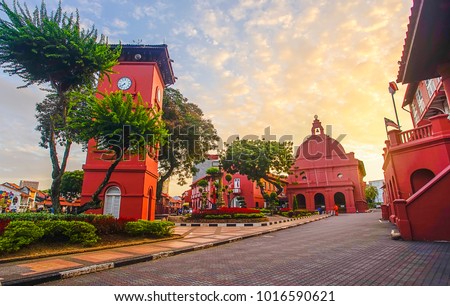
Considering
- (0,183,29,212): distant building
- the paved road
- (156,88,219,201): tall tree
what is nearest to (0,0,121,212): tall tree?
the paved road

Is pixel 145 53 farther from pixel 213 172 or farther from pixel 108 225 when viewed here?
pixel 108 225

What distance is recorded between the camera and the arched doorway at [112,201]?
1538 centimetres

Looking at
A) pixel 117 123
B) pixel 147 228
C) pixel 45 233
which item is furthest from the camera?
pixel 147 228

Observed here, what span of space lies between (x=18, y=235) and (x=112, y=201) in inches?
347

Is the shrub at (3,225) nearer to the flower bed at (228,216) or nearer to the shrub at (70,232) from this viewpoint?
the shrub at (70,232)

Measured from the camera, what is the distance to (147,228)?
1077cm

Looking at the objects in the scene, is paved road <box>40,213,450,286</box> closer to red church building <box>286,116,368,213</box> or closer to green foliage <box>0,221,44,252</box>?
green foliage <box>0,221,44,252</box>

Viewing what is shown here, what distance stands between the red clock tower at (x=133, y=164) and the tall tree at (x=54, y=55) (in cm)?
158

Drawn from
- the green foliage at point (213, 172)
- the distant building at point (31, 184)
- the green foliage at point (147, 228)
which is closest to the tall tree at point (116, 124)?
the green foliage at point (147, 228)

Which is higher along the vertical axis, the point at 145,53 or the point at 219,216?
the point at 145,53

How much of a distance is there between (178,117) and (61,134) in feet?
35.2

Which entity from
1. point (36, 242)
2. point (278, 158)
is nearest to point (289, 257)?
point (36, 242)

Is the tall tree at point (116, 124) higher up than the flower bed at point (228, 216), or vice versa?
the tall tree at point (116, 124)

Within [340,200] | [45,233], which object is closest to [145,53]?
[45,233]
